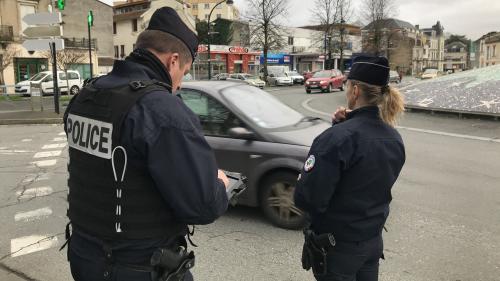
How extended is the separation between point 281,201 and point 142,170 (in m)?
3.42

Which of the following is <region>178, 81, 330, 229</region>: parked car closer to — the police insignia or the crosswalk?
the crosswalk

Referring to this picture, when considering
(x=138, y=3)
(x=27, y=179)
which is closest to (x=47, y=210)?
(x=27, y=179)

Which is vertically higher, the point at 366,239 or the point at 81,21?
the point at 81,21

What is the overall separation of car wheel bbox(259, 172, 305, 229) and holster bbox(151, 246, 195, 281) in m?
3.12

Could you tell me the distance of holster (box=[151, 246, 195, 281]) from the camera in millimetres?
1822

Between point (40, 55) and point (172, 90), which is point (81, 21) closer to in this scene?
point (40, 55)

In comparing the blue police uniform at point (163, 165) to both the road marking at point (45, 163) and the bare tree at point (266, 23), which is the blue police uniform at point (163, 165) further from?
the bare tree at point (266, 23)

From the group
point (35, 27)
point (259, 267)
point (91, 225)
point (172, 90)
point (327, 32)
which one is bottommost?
point (259, 267)

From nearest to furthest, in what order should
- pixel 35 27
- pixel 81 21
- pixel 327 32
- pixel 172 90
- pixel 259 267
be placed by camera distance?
1. pixel 172 90
2. pixel 259 267
3. pixel 35 27
4. pixel 81 21
5. pixel 327 32

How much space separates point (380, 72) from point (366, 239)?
87cm

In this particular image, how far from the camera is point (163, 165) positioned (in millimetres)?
1686

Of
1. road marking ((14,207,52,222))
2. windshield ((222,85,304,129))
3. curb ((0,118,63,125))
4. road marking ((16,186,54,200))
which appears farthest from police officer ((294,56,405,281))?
curb ((0,118,63,125))

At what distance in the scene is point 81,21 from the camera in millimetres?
49125

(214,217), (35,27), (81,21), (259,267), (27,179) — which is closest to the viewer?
(214,217)
